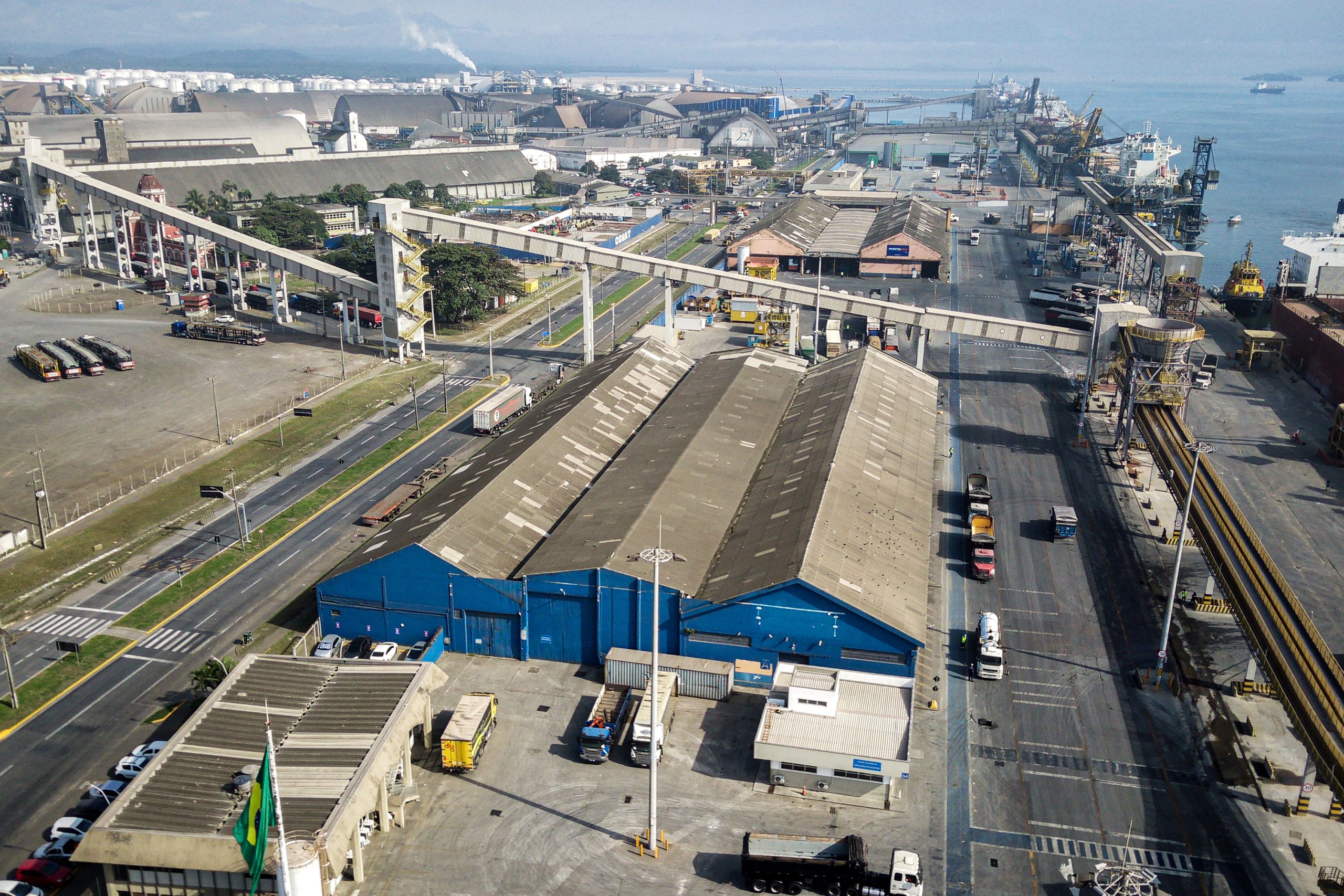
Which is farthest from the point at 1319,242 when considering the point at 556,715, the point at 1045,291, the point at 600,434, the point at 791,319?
the point at 556,715

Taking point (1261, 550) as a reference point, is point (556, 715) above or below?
below

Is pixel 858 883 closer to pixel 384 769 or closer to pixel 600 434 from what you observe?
pixel 384 769

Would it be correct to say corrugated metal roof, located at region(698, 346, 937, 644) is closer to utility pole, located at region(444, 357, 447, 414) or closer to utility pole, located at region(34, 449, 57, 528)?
utility pole, located at region(444, 357, 447, 414)

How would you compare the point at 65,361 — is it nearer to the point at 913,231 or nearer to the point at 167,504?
the point at 167,504

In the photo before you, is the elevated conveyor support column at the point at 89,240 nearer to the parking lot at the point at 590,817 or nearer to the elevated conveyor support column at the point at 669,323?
the elevated conveyor support column at the point at 669,323

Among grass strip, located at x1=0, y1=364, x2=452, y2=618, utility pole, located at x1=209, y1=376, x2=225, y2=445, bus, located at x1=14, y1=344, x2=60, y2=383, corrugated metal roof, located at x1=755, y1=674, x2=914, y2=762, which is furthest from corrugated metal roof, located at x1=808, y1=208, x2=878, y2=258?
corrugated metal roof, located at x1=755, y1=674, x2=914, y2=762

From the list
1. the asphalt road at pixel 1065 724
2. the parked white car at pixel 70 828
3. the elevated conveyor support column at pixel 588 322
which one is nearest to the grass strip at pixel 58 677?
the parked white car at pixel 70 828

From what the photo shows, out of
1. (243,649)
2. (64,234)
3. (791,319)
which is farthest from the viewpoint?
(64,234)
